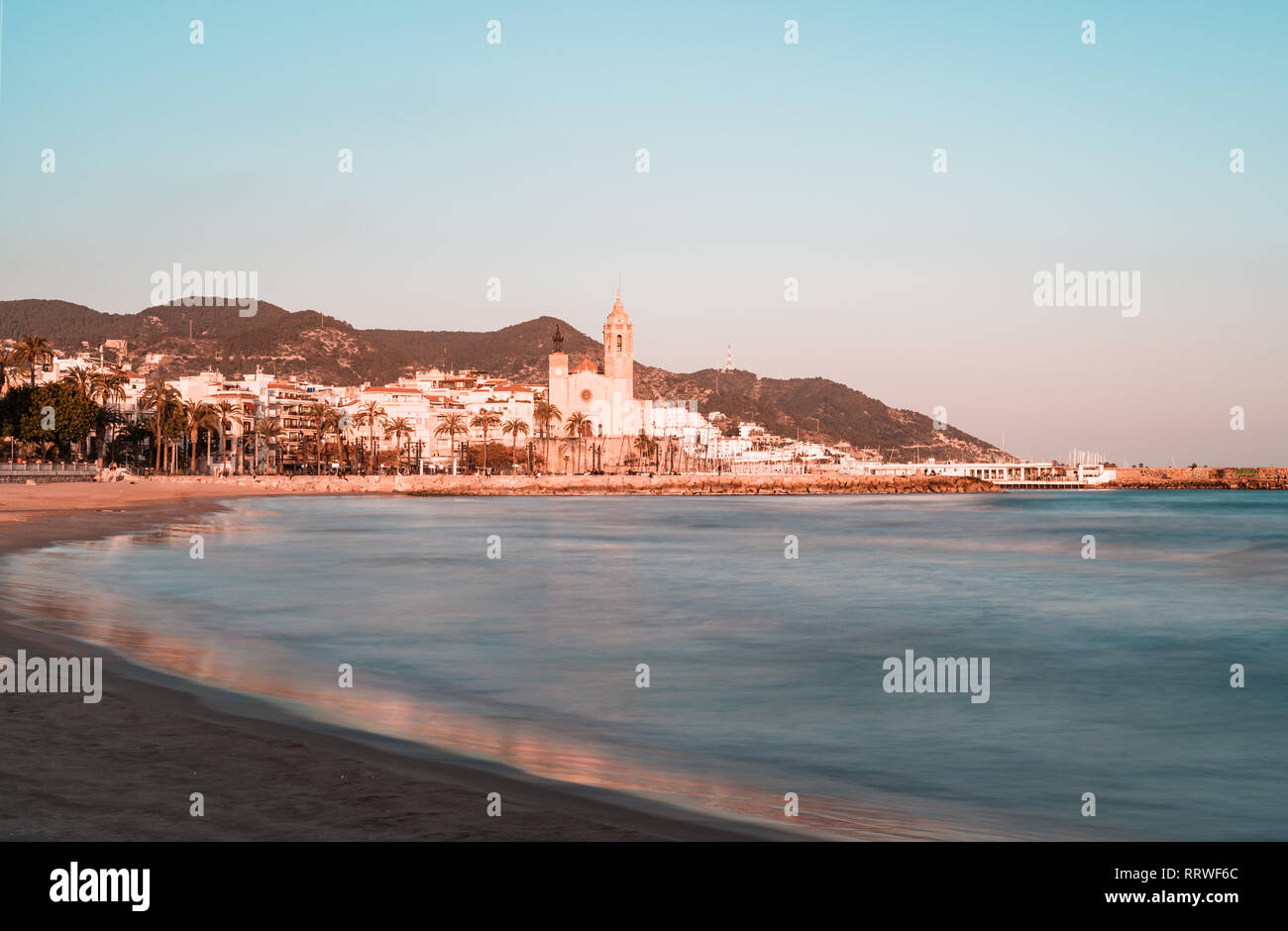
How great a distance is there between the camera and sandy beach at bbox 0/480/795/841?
637 cm

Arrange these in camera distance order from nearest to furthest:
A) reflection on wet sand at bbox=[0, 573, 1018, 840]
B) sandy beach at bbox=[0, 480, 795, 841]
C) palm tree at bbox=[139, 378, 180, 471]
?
sandy beach at bbox=[0, 480, 795, 841], reflection on wet sand at bbox=[0, 573, 1018, 840], palm tree at bbox=[139, 378, 180, 471]

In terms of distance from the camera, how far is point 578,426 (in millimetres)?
182250

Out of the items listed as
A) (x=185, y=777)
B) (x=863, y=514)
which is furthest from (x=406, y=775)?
(x=863, y=514)

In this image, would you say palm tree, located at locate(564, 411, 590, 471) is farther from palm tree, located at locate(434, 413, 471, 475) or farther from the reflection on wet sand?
the reflection on wet sand

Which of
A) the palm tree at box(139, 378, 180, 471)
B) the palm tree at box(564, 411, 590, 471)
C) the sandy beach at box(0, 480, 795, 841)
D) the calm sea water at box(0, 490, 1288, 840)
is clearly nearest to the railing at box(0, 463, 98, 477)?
the palm tree at box(139, 378, 180, 471)

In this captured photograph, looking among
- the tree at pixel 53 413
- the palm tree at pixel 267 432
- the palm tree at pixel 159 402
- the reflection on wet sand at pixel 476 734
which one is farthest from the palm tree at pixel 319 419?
the reflection on wet sand at pixel 476 734

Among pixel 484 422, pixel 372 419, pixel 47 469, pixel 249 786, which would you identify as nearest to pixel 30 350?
pixel 47 469

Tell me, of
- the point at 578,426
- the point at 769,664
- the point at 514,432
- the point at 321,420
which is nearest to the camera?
the point at 769,664

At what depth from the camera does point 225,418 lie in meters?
143

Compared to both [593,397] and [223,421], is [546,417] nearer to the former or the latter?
[593,397]

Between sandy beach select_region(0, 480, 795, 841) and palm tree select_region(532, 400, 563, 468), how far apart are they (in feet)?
537

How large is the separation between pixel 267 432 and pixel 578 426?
52.4 m

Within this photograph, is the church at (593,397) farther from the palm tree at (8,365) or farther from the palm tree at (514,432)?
the palm tree at (8,365)

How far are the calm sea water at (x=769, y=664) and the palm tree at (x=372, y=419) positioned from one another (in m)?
119
